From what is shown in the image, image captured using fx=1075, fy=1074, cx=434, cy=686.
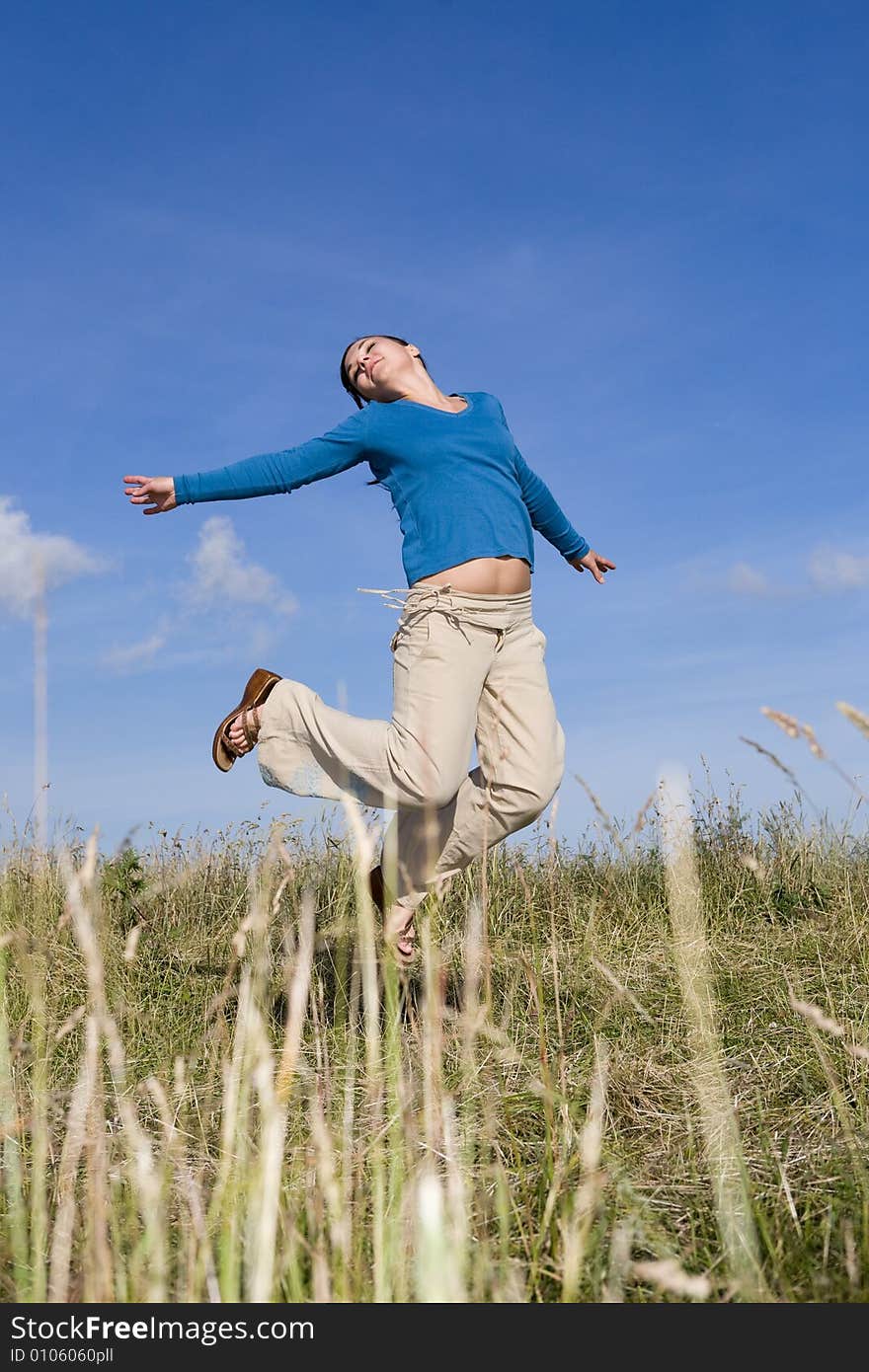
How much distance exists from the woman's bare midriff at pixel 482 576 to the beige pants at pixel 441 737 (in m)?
0.04

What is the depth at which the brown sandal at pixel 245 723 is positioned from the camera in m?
3.78

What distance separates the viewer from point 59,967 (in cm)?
449

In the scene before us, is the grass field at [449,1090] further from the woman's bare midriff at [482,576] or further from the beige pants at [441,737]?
the woman's bare midriff at [482,576]

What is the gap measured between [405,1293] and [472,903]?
329 centimetres

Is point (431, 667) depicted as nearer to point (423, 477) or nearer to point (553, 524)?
point (423, 477)

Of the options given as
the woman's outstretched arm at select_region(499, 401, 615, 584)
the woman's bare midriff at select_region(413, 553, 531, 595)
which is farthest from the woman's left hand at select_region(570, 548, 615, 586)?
the woman's bare midriff at select_region(413, 553, 531, 595)

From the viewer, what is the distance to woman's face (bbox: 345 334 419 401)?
3.94m

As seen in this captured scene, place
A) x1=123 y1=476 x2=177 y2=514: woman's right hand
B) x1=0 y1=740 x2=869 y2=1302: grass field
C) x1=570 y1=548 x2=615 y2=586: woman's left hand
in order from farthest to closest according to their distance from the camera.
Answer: x1=570 y1=548 x2=615 y2=586: woman's left hand → x1=123 y1=476 x2=177 y2=514: woman's right hand → x1=0 y1=740 x2=869 y2=1302: grass field

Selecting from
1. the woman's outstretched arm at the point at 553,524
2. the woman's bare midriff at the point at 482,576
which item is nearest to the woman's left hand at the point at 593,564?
the woman's outstretched arm at the point at 553,524

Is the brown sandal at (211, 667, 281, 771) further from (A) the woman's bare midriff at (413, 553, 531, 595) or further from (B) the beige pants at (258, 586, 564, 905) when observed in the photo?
(A) the woman's bare midriff at (413, 553, 531, 595)

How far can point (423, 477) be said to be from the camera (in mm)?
3623

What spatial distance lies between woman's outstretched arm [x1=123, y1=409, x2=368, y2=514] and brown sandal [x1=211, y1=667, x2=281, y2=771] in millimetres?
694
